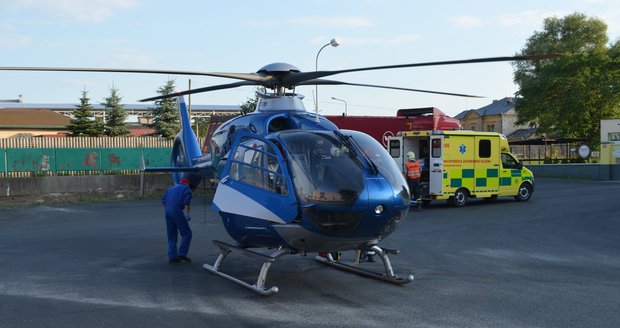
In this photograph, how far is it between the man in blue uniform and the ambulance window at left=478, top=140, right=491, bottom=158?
11850 millimetres

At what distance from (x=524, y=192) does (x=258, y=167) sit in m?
14.9

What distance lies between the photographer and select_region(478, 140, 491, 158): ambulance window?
18.5 metres

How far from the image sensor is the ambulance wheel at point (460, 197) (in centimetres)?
1817

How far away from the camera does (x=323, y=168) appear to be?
22.9 ft

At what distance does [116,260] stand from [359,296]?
4.59m

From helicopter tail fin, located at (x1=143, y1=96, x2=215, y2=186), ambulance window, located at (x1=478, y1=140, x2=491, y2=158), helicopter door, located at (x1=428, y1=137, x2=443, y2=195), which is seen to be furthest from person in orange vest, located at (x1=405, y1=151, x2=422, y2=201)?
helicopter tail fin, located at (x1=143, y1=96, x2=215, y2=186)

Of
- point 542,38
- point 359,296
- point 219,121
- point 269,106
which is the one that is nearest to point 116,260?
point 269,106

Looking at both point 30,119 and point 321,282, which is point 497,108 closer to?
point 30,119

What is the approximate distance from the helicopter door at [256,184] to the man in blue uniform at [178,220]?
1235 millimetres

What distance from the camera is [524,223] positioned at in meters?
14.2

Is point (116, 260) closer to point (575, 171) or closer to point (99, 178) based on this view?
point (99, 178)

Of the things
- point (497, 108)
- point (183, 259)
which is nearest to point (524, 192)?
point (183, 259)

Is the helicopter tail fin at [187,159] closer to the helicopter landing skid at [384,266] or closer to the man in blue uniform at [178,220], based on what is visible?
the man in blue uniform at [178,220]

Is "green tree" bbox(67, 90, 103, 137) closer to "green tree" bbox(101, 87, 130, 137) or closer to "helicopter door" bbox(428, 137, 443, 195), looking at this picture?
"green tree" bbox(101, 87, 130, 137)
